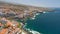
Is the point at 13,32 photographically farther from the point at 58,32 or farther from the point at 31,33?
the point at 58,32

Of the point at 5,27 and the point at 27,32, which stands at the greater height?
the point at 5,27

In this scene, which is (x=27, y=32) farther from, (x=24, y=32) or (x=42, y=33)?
(x=42, y=33)

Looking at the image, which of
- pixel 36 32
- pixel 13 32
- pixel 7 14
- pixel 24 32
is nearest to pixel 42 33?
pixel 36 32

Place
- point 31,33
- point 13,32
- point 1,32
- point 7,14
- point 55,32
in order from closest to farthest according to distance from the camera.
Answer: point 1,32 < point 13,32 < point 31,33 < point 55,32 < point 7,14

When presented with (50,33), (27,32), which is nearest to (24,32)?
(27,32)

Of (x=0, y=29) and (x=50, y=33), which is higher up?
(x=0, y=29)

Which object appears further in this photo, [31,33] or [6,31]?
[31,33]

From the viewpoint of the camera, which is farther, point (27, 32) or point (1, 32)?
point (27, 32)

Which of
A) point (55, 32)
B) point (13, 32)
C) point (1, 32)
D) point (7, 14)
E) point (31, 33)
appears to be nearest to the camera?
point (1, 32)

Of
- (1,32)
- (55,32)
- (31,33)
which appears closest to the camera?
(1,32)
